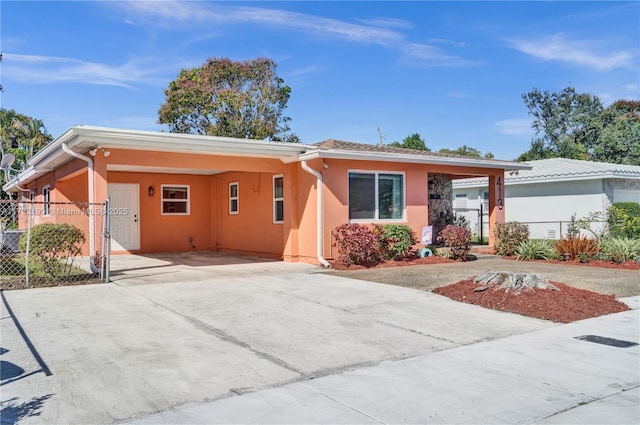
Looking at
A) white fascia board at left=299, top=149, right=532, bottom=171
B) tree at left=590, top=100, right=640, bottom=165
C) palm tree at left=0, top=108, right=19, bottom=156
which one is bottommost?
white fascia board at left=299, top=149, right=532, bottom=171

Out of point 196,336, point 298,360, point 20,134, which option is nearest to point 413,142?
point 20,134

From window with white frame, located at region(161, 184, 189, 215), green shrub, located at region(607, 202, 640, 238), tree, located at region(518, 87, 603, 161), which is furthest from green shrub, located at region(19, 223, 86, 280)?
tree, located at region(518, 87, 603, 161)

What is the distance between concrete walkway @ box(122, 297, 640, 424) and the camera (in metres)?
3.81

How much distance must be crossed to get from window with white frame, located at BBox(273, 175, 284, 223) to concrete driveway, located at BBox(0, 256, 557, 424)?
4.58 m

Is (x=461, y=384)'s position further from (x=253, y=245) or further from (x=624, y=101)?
(x=624, y=101)

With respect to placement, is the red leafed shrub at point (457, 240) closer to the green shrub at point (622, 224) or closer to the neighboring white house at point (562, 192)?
the green shrub at point (622, 224)

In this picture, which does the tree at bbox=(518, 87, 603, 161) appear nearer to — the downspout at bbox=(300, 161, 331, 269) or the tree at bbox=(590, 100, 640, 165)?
the tree at bbox=(590, 100, 640, 165)

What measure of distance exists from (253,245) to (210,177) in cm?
369

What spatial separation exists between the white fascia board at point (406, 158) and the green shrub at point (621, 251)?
4.27 metres

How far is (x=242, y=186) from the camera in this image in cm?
1641

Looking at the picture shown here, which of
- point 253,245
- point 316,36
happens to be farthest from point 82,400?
point 316,36

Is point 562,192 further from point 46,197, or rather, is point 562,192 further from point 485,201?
point 46,197

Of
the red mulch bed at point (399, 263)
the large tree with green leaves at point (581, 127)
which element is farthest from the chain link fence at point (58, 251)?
the large tree with green leaves at point (581, 127)

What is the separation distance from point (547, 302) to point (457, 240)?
19.6ft
